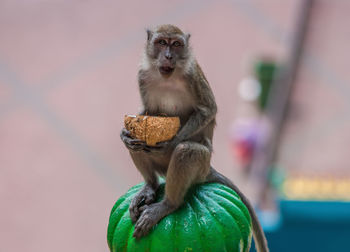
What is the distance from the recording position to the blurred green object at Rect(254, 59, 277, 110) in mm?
6844

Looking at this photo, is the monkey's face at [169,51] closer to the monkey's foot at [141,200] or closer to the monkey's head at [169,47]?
the monkey's head at [169,47]

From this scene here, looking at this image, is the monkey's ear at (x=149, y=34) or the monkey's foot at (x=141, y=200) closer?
the monkey's foot at (x=141, y=200)

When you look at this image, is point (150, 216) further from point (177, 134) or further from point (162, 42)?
point (162, 42)

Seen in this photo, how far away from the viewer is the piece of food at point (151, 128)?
78.7 inches

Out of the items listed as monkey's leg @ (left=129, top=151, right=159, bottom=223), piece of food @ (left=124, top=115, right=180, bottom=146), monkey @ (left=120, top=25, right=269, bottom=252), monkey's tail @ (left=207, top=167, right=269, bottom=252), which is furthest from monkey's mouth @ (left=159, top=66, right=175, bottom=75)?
monkey's tail @ (left=207, top=167, right=269, bottom=252)

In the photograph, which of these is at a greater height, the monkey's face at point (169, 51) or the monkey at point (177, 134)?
the monkey's face at point (169, 51)

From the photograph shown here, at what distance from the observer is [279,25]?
8258 mm

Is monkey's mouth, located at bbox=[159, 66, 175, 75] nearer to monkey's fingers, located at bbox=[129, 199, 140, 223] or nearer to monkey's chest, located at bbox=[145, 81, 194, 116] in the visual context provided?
monkey's chest, located at bbox=[145, 81, 194, 116]

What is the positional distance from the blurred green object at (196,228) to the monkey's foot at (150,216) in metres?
0.02

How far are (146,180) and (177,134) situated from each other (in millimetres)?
322

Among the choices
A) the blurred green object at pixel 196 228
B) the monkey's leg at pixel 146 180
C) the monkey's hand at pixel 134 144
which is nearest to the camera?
the blurred green object at pixel 196 228

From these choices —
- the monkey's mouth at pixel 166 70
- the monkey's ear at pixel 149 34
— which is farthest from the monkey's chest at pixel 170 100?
the monkey's ear at pixel 149 34

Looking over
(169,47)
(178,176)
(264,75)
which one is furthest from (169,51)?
(264,75)

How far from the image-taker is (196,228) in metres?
1.95
